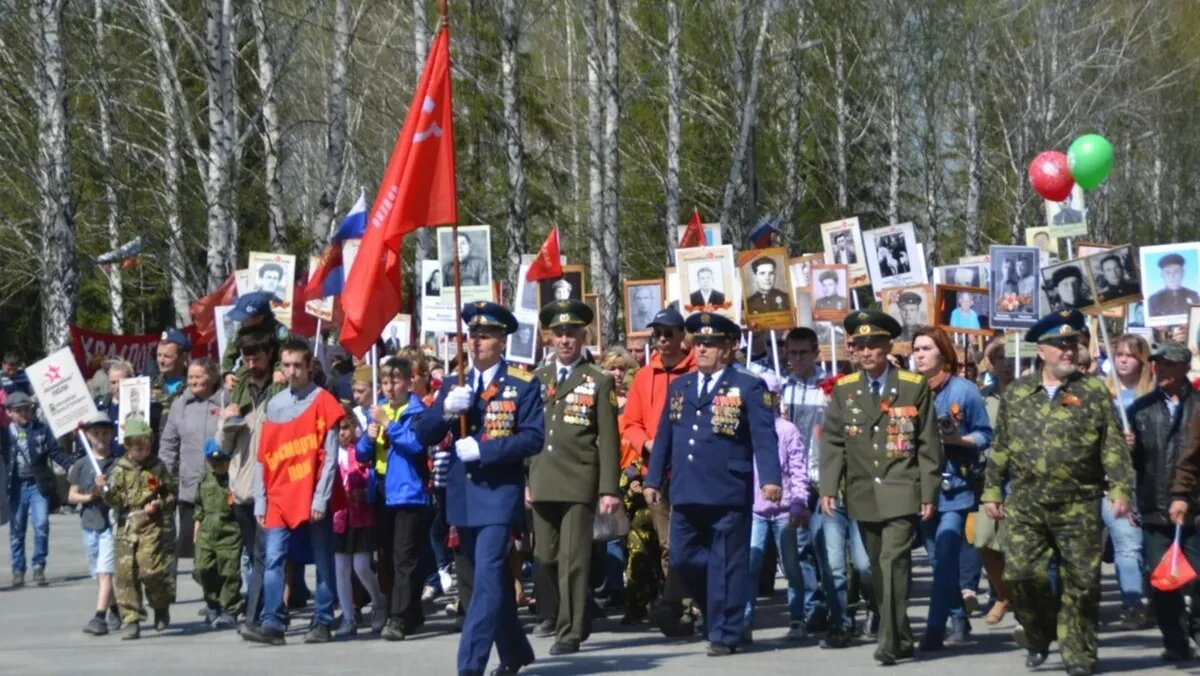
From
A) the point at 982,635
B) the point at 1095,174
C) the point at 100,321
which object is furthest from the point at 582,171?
the point at 982,635

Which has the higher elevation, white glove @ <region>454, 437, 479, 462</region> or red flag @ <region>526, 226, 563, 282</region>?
red flag @ <region>526, 226, 563, 282</region>

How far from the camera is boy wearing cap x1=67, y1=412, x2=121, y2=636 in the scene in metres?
13.2

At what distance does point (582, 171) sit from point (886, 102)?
8.36m

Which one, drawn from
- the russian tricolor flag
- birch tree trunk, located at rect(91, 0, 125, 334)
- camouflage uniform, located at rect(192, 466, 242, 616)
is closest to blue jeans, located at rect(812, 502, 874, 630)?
camouflage uniform, located at rect(192, 466, 242, 616)

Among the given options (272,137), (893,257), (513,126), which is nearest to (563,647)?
(893,257)

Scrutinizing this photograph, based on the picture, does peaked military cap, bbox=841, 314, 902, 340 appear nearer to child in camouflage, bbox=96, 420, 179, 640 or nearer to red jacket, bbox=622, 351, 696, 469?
red jacket, bbox=622, 351, 696, 469

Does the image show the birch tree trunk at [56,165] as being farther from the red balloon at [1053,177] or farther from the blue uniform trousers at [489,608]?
the blue uniform trousers at [489,608]

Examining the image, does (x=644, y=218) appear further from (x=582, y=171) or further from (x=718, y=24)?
(x=718, y=24)

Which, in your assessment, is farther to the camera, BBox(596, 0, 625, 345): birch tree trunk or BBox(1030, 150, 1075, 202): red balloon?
BBox(596, 0, 625, 345): birch tree trunk

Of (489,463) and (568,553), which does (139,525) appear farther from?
(489,463)

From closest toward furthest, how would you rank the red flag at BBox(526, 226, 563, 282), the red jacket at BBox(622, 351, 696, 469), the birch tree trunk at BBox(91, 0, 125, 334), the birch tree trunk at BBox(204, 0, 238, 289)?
the red jacket at BBox(622, 351, 696, 469) → the red flag at BBox(526, 226, 563, 282) → the birch tree trunk at BBox(204, 0, 238, 289) → the birch tree trunk at BBox(91, 0, 125, 334)

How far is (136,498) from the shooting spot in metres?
13.1

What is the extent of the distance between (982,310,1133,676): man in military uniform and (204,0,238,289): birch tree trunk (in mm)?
13867

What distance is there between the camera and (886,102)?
4628 centimetres
